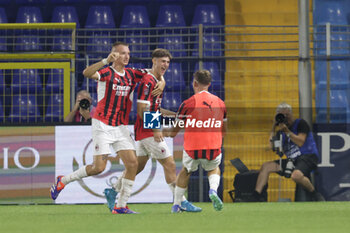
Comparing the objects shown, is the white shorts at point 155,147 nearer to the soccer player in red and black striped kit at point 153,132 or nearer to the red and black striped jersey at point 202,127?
the soccer player in red and black striped kit at point 153,132

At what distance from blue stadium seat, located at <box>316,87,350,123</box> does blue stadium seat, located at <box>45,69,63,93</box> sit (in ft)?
13.0

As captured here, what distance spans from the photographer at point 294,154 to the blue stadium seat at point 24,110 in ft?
12.0

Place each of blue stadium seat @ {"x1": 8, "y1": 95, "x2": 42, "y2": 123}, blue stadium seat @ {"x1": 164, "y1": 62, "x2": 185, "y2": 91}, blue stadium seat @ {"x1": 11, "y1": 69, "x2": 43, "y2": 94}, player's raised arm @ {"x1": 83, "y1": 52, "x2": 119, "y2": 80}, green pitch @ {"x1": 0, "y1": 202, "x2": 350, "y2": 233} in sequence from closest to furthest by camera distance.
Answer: green pitch @ {"x1": 0, "y1": 202, "x2": 350, "y2": 233} → player's raised arm @ {"x1": 83, "y1": 52, "x2": 119, "y2": 80} → blue stadium seat @ {"x1": 8, "y1": 95, "x2": 42, "y2": 123} → blue stadium seat @ {"x1": 11, "y1": 69, "x2": 43, "y2": 94} → blue stadium seat @ {"x1": 164, "y1": 62, "x2": 185, "y2": 91}

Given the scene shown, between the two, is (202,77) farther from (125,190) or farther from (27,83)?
(27,83)

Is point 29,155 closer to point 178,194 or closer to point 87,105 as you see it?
point 87,105

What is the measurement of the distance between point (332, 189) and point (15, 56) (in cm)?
491

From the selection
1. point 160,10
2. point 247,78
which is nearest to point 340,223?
point 247,78

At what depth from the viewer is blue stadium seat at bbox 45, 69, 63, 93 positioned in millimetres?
11385

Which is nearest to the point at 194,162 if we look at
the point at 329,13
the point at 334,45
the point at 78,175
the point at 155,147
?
the point at 155,147

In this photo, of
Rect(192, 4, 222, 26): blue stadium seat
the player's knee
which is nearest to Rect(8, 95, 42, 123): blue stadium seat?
Rect(192, 4, 222, 26): blue stadium seat

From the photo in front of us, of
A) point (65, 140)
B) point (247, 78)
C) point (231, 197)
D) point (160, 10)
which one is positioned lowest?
point (231, 197)

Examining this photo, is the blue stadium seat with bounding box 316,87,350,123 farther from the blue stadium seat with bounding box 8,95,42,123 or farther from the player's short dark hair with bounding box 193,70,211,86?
the blue stadium seat with bounding box 8,95,42,123

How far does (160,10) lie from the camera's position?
14.5 meters

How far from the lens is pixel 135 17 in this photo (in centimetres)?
1438
